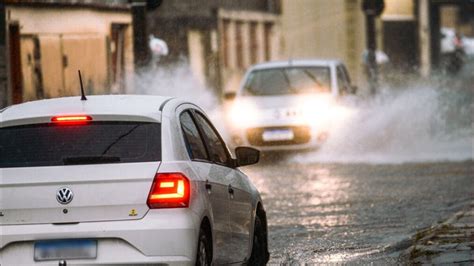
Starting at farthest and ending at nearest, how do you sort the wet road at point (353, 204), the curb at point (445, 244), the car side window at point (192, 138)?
Result: the wet road at point (353, 204) → the curb at point (445, 244) → the car side window at point (192, 138)

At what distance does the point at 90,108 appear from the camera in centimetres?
923

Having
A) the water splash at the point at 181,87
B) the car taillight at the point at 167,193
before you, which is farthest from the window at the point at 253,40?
the car taillight at the point at 167,193

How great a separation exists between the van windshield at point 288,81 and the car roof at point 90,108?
16.7 m

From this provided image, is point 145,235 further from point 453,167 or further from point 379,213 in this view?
point 453,167

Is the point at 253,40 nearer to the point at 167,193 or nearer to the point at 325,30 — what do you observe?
the point at 325,30

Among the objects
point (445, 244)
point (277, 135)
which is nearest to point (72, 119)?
point (445, 244)

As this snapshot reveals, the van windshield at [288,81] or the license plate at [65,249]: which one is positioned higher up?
the license plate at [65,249]

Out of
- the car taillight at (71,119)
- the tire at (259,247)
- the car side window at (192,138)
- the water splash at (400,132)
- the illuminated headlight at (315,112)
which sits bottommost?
the water splash at (400,132)

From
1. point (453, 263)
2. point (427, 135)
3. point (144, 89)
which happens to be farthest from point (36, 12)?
point (453, 263)

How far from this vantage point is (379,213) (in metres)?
16.0

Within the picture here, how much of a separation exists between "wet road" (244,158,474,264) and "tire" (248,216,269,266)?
0.76 metres

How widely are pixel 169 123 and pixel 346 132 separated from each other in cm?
1725

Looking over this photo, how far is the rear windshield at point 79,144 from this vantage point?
348 inches

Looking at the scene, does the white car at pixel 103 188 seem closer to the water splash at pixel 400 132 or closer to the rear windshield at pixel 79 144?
the rear windshield at pixel 79 144
